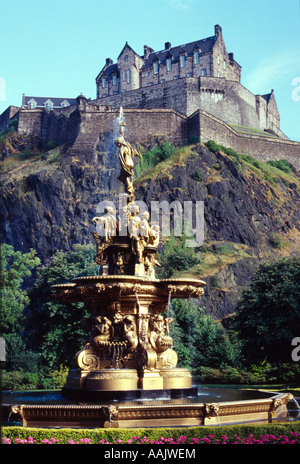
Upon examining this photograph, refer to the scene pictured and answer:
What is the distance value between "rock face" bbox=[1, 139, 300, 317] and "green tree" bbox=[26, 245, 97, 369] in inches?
799

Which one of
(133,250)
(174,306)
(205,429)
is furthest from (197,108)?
(205,429)

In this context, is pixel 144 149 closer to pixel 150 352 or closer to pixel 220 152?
pixel 220 152

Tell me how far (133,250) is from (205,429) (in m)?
5.82

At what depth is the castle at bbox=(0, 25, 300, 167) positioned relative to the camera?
70.9 meters

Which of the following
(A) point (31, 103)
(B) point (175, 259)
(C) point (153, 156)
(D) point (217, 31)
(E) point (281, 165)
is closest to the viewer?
(B) point (175, 259)

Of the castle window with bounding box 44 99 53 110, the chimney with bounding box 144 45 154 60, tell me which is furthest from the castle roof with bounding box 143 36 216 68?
the castle window with bounding box 44 99 53 110

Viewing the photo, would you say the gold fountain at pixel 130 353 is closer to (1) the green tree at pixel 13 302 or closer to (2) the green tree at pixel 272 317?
(1) the green tree at pixel 13 302

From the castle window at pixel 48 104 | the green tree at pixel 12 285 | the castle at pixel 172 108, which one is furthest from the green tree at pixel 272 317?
the castle window at pixel 48 104

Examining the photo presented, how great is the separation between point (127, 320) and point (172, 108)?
212ft

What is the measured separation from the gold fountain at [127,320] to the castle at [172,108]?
5553cm

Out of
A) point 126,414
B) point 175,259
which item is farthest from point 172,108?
point 126,414

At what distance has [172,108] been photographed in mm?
74438

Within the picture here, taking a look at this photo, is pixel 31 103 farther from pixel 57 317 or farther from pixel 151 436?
pixel 151 436

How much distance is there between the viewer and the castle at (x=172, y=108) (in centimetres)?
7094
